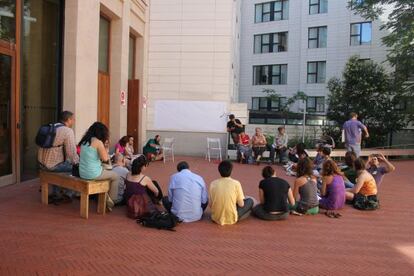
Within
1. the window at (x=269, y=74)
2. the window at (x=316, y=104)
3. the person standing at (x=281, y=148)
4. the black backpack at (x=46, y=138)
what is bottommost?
the person standing at (x=281, y=148)

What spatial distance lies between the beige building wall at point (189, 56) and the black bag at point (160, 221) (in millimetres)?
11143

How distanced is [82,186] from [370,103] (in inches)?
692

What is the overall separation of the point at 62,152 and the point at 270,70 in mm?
30217

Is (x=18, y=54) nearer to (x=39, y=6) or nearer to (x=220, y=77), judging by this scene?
(x=39, y=6)

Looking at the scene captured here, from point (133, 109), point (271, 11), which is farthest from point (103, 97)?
point (271, 11)

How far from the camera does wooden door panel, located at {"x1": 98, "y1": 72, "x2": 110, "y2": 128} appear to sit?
1309cm

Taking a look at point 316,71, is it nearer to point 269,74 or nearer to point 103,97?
point 269,74

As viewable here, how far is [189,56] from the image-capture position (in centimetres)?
1784

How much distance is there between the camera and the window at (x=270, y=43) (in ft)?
117

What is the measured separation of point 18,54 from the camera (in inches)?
348

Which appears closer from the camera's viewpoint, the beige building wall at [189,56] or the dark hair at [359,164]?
the dark hair at [359,164]

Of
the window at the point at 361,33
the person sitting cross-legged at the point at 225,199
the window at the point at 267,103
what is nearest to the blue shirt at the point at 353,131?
the person sitting cross-legged at the point at 225,199

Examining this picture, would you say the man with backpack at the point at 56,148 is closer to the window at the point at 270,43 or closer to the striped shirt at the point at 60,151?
the striped shirt at the point at 60,151

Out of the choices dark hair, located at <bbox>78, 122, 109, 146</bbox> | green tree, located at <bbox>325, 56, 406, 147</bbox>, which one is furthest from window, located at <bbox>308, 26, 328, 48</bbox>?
dark hair, located at <bbox>78, 122, 109, 146</bbox>
